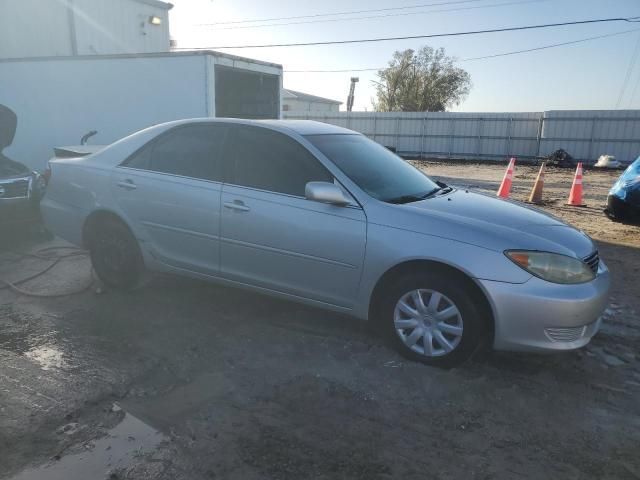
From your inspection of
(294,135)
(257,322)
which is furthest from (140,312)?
(294,135)

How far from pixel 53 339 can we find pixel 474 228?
3207 millimetres

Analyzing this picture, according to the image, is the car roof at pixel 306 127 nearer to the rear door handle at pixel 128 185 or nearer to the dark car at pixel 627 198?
the rear door handle at pixel 128 185

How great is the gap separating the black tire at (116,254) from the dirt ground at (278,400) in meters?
0.22

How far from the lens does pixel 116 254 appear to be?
4.62m

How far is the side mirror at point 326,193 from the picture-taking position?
346 centimetres

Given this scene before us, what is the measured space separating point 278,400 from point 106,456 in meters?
0.98

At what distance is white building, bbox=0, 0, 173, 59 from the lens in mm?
11414

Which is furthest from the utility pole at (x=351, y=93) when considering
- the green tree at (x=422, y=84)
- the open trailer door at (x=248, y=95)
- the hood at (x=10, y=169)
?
the hood at (x=10, y=169)

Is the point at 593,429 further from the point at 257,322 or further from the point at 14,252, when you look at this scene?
the point at 14,252

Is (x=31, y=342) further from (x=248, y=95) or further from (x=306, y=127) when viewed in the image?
(x=248, y=95)

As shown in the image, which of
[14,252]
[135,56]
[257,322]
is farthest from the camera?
[135,56]

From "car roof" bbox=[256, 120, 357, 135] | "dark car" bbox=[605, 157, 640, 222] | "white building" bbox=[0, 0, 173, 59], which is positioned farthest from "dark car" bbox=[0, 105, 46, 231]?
"dark car" bbox=[605, 157, 640, 222]

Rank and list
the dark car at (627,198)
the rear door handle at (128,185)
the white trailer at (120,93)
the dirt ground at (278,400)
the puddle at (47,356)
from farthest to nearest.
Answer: the dark car at (627,198), the white trailer at (120,93), the rear door handle at (128,185), the puddle at (47,356), the dirt ground at (278,400)

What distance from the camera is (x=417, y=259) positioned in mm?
3316
